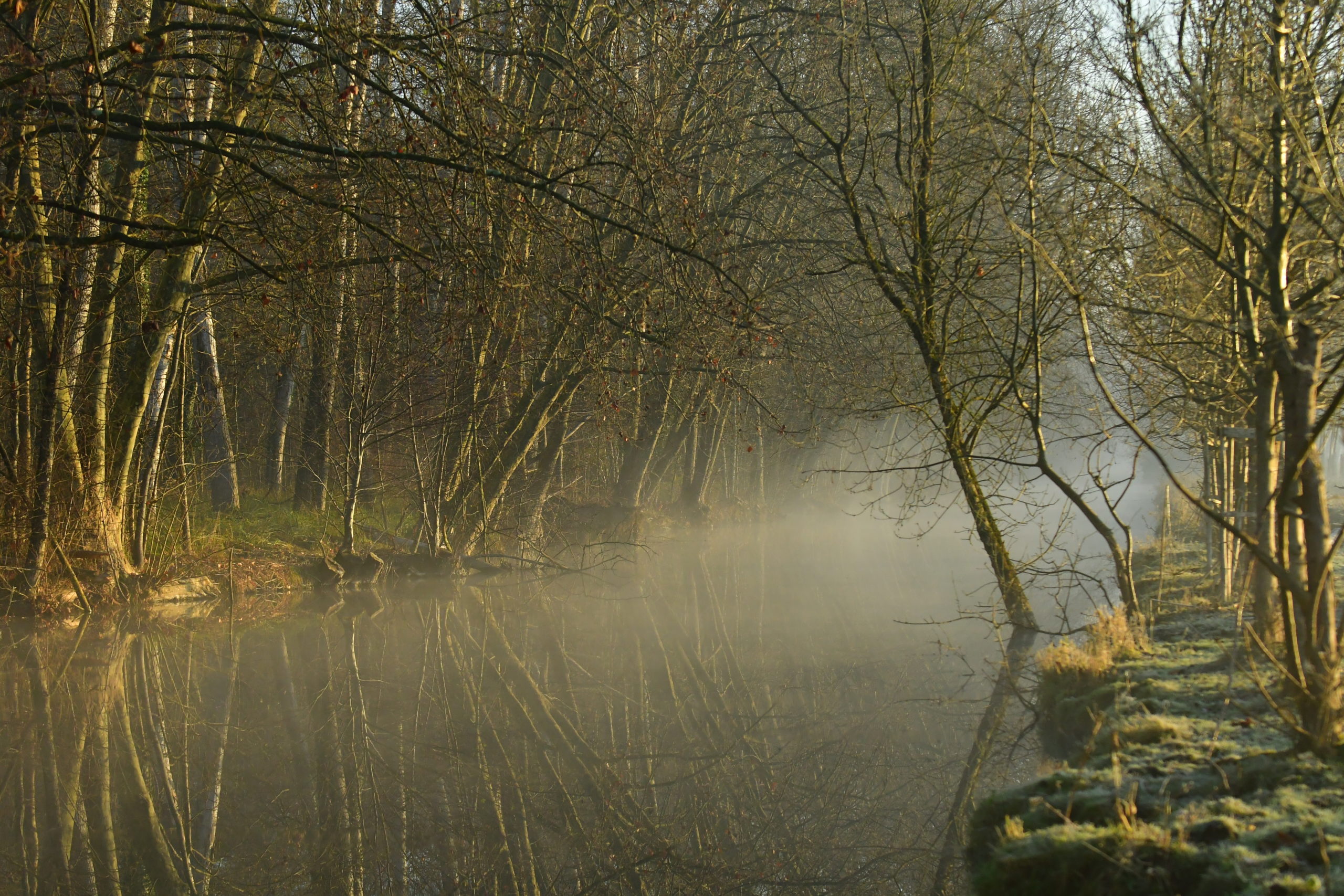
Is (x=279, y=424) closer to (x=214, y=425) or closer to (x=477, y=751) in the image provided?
(x=214, y=425)

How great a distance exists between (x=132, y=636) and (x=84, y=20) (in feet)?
22.1

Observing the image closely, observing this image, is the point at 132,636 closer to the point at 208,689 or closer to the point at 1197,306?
the point at 208,689

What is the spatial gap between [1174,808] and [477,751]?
4504 mm

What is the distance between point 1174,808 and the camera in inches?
187

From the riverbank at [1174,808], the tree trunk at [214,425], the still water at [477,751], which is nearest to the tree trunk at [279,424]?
the tree trunk at [214,425]

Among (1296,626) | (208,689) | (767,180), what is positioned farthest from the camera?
(767,180)

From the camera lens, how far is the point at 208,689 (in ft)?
29.3

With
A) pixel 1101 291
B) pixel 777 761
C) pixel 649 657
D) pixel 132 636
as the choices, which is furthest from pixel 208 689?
pixel 1101 291

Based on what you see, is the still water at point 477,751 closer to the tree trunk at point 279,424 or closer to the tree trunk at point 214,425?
the tree trunk at point 214,425

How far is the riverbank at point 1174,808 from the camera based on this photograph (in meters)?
3.99

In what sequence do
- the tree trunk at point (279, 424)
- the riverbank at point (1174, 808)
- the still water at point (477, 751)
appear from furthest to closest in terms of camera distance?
1. the tree trunk at point (279, 424)
2. the still water at point (477, 751)
3. the riverbank at point (1174, 808)

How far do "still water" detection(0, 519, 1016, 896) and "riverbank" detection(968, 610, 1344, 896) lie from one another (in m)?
0.78

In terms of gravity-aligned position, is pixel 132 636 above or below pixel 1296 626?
below

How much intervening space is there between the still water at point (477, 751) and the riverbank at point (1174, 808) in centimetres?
78
